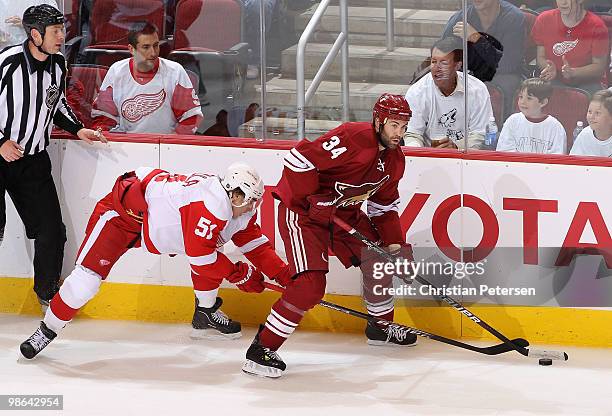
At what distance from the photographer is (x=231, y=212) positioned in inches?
191

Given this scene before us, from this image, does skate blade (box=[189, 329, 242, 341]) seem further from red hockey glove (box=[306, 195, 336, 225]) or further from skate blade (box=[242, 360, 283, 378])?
red hockey glove (box=[306, 195, 336, 225])

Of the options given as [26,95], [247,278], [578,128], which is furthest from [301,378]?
[26,95]

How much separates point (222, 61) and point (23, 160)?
92 cm

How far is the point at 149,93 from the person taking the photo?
5.54 m

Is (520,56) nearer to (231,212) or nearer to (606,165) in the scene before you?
(606,165)

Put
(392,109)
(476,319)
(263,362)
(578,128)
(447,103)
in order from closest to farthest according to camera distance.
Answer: (392,109) < (263,362) < (476,319) < (578,128) < (447,103)

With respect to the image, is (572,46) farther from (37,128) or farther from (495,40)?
Result: (37,128)

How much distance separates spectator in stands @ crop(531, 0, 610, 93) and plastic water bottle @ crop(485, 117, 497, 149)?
0.88 ft

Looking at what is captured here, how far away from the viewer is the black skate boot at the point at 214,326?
17.6ft

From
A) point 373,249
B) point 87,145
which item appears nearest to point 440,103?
→ point 373,249

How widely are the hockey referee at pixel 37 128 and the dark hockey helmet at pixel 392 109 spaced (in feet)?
4.33

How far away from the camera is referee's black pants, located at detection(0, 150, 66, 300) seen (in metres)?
5.43

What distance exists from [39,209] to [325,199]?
131cm
